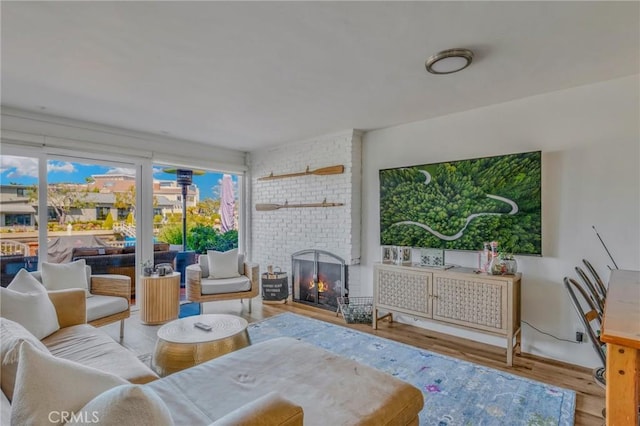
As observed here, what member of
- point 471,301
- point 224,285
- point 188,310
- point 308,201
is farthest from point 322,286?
point 471,301

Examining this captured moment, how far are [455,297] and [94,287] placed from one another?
11.7ft

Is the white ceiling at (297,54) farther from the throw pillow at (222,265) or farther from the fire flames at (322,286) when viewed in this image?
the fire flames at (322,286)

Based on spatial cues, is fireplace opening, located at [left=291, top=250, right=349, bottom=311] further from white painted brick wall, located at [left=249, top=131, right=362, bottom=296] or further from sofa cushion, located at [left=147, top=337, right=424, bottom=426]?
sofa cushion, located at [left=147, top=337, right=424, bottom=426]

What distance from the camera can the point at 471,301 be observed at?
2.92 meters

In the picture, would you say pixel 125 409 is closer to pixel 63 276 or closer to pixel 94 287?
pixel 63 276

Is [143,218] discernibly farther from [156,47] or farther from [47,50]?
[156,47]

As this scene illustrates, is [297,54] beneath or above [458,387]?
above

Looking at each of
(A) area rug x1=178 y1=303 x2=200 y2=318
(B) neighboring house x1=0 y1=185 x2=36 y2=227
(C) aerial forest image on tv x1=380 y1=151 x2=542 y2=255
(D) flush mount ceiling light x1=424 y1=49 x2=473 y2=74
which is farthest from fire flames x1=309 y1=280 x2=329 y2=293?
(B) neighboring house x1=0 y1=185 x2=36 y2=227

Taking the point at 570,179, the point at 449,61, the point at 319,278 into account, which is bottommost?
the point at 319,278

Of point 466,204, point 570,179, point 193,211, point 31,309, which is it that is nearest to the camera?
point 31,309

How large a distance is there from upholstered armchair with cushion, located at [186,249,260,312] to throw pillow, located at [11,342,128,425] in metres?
2.99

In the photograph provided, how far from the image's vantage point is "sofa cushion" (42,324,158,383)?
1669 millimetres

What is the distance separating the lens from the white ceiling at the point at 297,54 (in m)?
1.71

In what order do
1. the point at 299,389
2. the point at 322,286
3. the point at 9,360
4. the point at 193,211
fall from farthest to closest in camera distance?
the point at 193,211, the point at 322,286, the point at 299,389, the point at 9,360
